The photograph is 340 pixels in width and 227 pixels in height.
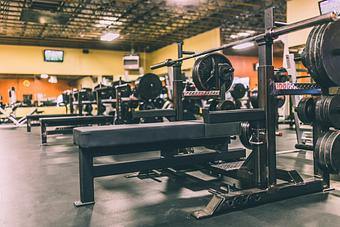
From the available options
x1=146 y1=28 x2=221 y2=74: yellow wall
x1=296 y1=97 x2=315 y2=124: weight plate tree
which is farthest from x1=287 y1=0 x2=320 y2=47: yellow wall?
x1=296 y1=97 x2=315 y2=124: weight plate tree

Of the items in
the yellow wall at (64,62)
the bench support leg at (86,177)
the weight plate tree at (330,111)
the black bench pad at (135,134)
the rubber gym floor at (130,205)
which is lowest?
the rubber gym floor at (130,205)

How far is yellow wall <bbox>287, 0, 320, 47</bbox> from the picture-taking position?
324 inches

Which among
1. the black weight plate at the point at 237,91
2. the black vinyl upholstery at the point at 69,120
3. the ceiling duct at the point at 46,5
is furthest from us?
the ceiling duct at the point at 46,5

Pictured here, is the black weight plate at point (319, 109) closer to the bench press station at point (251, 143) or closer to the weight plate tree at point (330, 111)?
the weight plate tree at point (330, 111)

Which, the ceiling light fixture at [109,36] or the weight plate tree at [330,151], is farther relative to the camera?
the ceiling light fixture at [109,36]

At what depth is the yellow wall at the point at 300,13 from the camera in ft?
27.0

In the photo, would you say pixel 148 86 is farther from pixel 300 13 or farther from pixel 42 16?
pixel 42 16

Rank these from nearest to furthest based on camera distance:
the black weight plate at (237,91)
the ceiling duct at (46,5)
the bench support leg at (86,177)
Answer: the bench support leg at (86,177)
the black weight plate at (237,91)
the ceiling duct at (46,5)

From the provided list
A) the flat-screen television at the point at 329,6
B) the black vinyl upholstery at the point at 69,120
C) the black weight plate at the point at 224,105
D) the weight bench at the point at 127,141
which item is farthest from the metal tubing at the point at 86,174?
the black vinyl upholstery at the point at 69,120

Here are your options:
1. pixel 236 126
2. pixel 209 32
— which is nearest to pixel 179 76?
pixel 236 126

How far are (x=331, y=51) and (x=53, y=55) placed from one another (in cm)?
1427

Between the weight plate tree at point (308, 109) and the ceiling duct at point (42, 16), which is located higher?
the ceiling duct at point (42, 16)

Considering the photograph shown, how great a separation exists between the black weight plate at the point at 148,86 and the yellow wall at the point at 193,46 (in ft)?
23.2

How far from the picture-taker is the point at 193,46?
14.0 meters
